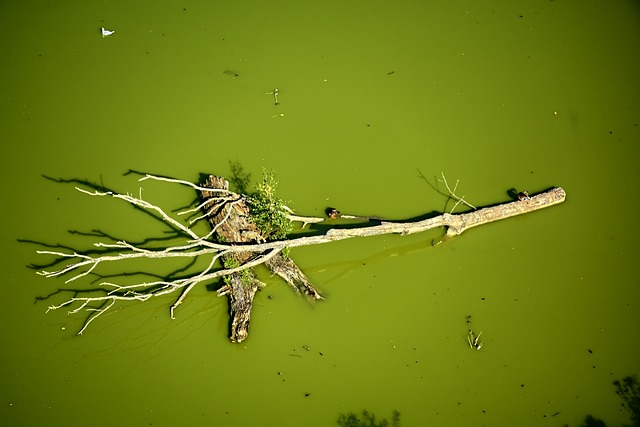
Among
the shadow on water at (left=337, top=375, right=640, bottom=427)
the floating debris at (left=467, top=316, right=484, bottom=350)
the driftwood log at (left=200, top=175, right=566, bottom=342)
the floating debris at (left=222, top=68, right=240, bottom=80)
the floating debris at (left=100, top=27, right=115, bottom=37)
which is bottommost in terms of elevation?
the shadow on water at (left=337, top=375, right=640, bottom=427)

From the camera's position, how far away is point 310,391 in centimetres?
351

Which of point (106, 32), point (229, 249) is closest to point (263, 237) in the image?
point (229, 249)

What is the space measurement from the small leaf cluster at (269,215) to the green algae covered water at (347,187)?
310 millimetres

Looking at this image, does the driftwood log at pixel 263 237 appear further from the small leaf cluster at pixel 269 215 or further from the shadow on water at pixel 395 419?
the shadow on water at pixel 395 419

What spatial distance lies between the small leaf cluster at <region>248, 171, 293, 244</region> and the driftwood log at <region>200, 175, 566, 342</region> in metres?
0.06

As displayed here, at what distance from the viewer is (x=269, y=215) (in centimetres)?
388

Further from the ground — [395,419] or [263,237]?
[263,237]

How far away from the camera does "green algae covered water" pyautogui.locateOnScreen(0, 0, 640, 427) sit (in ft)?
11.6

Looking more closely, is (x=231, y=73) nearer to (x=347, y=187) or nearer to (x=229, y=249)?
(x=347, y=187)

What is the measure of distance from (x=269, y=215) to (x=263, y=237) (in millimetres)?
180

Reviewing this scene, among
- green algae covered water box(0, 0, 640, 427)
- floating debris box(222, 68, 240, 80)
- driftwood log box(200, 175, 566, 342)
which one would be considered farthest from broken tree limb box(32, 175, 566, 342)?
floating debris box(222, 68, 240, 80)

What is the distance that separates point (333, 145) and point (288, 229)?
101cm

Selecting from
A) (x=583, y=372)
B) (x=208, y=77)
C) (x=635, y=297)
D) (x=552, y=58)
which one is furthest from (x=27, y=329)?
(x=552, y=58)

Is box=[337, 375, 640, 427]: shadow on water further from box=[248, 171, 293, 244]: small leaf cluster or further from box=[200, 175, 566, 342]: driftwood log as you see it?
box=[248, 171, 293, 244]: small leaf cluster
